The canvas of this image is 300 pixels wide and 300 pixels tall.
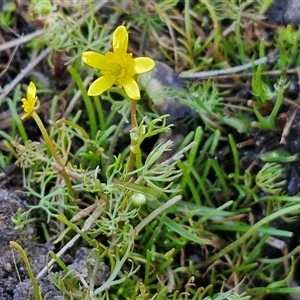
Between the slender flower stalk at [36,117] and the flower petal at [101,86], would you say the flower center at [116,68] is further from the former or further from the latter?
the slender flower stalk at [36,117]

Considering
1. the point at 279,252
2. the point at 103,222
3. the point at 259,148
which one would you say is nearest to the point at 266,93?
the point at 259,148

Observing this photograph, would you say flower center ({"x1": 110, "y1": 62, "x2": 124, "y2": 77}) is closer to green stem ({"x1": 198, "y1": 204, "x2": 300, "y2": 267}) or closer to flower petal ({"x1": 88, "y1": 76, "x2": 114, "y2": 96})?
flower petal ({"x1": 88, "y1": 76, "x2": 114, "y2": 96})

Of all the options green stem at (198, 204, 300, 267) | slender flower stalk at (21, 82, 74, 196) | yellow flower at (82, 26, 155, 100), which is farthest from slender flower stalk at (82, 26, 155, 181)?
green stem at (198, 204, 300, 267)

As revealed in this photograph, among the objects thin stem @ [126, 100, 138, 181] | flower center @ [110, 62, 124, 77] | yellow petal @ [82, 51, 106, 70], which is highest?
yellow petal @ [82, 51, 106, 70]

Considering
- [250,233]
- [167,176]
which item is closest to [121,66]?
[167,176]

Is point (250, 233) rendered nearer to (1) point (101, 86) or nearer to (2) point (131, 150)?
(2) point (131, 150)

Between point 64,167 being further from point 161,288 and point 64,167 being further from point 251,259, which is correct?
point 251,259

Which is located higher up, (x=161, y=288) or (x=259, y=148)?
(x=259, y=148)
